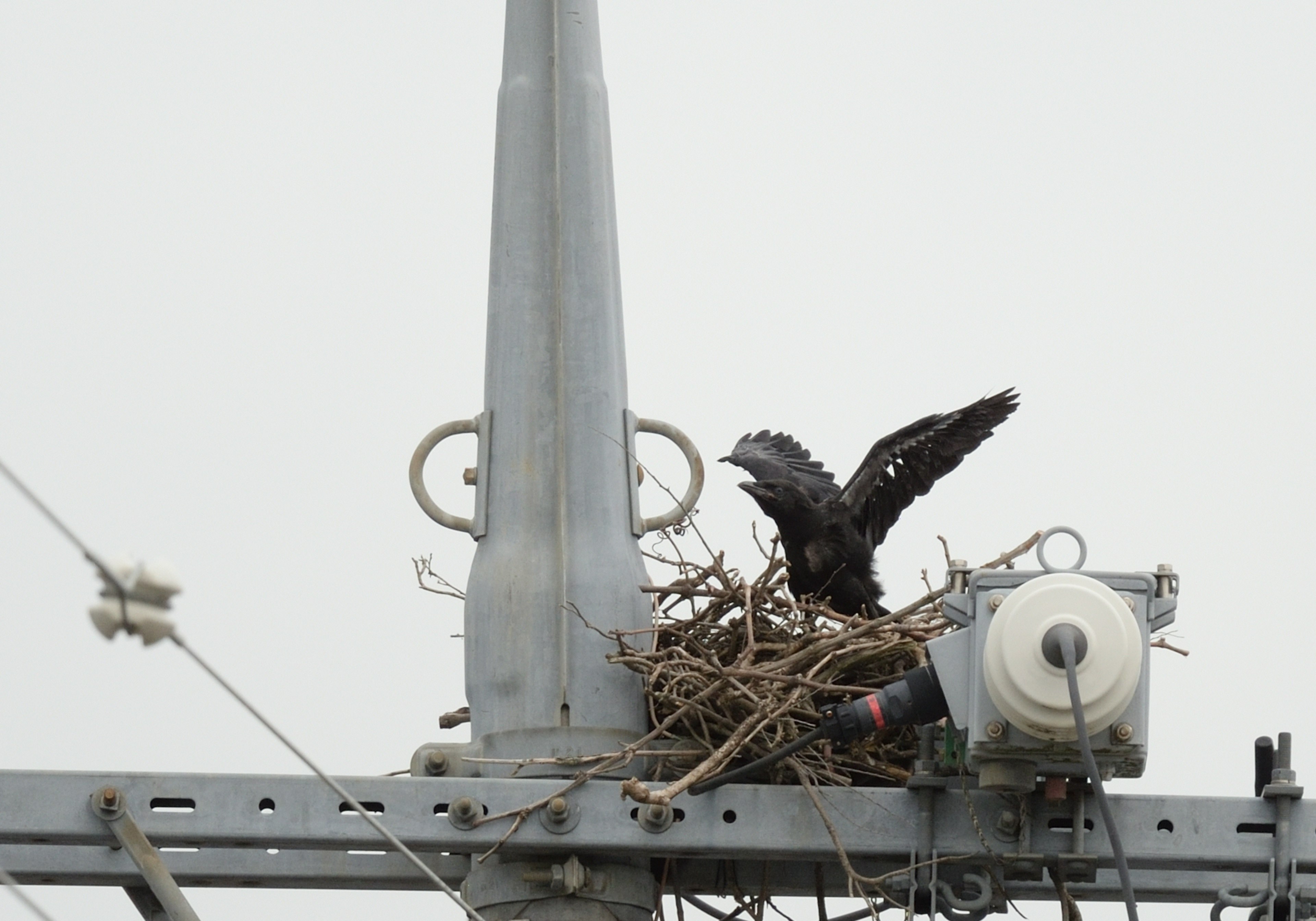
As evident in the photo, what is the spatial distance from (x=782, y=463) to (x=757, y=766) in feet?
11.3

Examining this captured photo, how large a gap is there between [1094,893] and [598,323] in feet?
5.85

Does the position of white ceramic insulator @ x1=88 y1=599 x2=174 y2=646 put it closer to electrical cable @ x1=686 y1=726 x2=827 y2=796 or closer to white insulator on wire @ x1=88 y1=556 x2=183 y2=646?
white insulator on wire @ x1=88 y1=556 x2=183 y2=646

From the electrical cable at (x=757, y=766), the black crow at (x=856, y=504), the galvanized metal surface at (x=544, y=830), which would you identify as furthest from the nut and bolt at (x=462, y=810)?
the black crow at (x=856, y=504)

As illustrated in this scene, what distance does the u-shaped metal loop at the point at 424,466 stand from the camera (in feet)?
19.3

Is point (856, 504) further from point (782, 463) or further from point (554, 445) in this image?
point (554, 445)

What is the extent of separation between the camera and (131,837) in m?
5.02

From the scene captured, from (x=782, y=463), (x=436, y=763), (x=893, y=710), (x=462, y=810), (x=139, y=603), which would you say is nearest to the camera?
(x=139, y=603)

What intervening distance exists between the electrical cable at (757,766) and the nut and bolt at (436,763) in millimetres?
617

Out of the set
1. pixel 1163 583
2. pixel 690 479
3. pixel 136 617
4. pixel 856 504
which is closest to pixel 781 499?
pixel 856 504

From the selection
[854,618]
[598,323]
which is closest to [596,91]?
[598,323]

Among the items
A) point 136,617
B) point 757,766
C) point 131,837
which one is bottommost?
point 136,617

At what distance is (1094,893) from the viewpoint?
5.32 m

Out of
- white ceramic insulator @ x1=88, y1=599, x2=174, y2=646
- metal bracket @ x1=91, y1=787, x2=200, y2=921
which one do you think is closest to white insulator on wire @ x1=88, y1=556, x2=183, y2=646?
white ceramic insulator @ x1=88, y1=599, x2=174, y2=646

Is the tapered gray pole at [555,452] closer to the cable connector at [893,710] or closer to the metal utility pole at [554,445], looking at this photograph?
the metal utility pole at [554,445]
